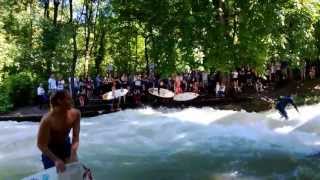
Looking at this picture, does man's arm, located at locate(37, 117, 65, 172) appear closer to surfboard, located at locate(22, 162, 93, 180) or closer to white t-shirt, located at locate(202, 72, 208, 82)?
surfboard, located at locate(22, 162, 93, 180)

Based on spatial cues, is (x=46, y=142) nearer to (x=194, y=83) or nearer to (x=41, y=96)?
(x=41, y=96)

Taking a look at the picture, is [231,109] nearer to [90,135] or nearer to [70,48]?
[90,135]

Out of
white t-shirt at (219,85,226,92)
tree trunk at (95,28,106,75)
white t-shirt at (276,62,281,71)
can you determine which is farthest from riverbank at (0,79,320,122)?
tree trunk at (95,28,106,75)

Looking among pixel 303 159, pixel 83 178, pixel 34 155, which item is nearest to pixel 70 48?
pixel 34 155

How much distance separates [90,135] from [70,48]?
15.6 m

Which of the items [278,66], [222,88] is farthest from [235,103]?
[278,66]

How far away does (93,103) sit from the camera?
2655 cm

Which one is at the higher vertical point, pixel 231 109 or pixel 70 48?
pixel 70 48

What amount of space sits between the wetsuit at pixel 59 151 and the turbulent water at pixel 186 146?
535 cm

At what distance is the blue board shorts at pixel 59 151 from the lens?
6113mm

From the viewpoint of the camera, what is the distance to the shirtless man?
596cm

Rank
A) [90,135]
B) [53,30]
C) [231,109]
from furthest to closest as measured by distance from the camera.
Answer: [53,30] → [231,109] → [90,135]

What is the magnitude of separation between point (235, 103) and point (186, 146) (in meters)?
10.1

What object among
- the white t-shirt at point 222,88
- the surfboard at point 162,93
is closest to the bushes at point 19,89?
the surfboard at point 162,93
